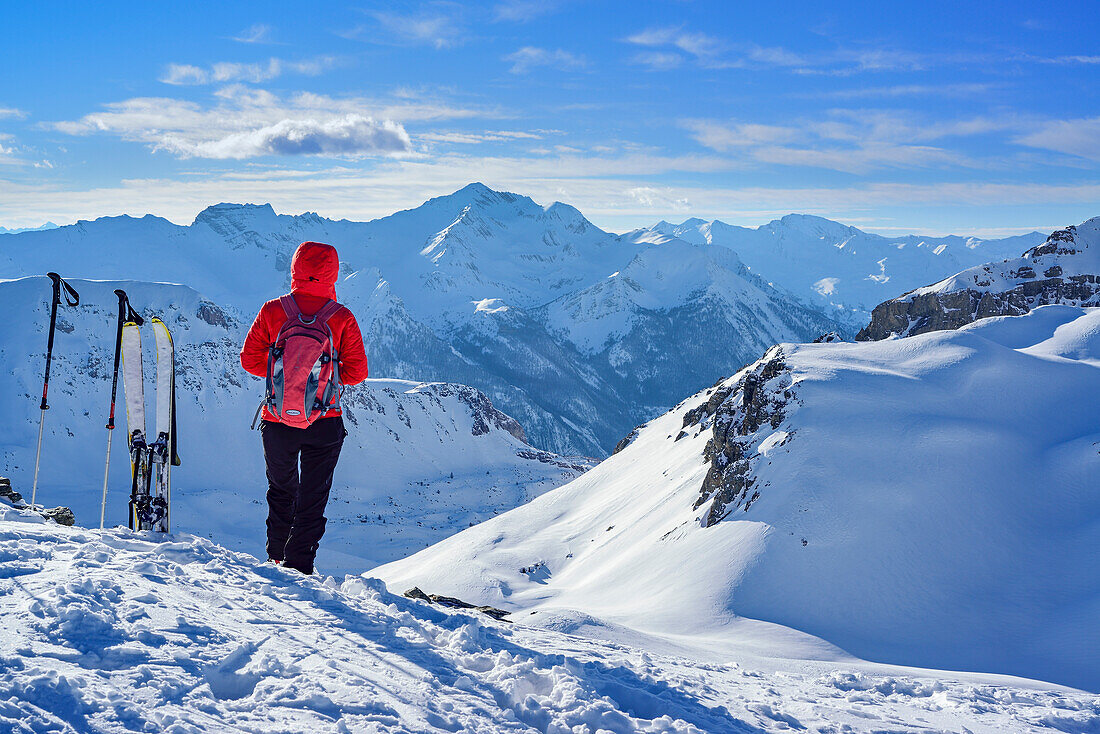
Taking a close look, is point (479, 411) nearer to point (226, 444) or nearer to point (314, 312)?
point (226, 444)

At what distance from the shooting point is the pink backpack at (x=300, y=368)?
24.2 feet

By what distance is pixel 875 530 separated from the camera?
22.6 meters

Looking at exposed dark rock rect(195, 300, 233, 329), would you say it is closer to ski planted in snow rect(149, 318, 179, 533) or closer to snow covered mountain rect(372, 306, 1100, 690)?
snow covered mountain rect(372, 306, 1100, 690)

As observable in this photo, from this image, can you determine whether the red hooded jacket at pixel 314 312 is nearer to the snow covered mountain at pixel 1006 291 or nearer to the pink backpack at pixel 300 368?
the pink backpack at pixel 300 368

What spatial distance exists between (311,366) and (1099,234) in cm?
11674

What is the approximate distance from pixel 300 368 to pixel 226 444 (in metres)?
109

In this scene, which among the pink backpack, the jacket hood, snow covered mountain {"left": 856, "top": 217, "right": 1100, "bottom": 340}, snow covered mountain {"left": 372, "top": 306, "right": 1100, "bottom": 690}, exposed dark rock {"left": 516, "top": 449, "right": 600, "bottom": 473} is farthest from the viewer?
exposed dark rock {"left": 516, "top": 449, "right": 600, "bottom": 473}

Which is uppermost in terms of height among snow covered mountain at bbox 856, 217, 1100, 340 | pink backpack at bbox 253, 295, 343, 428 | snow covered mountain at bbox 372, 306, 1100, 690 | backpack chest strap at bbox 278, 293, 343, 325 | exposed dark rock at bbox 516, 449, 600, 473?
snow covered mountain at bbox 856, 217, 1100, 340

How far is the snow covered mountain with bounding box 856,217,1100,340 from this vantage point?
80.4 m

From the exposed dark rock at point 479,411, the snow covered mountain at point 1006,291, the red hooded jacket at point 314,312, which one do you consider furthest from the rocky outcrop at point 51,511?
the exposed dark rock at point 479,411

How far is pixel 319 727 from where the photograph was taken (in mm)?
4434

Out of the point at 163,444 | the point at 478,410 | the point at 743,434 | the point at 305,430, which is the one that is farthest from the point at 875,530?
the point at 478,410

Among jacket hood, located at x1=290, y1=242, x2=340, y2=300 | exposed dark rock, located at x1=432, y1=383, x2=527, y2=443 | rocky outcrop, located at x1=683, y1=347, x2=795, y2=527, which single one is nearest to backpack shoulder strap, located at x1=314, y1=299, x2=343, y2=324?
jacket hood, located at x1=290, y1=242, x2=340, y2=300

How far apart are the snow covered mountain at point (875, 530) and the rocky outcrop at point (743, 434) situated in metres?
0.10
